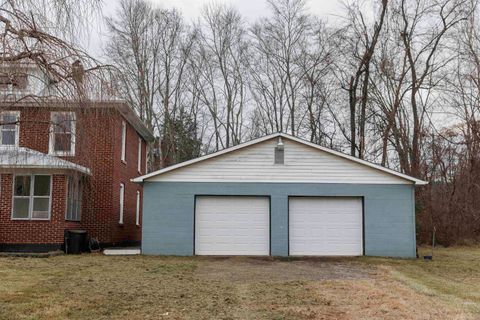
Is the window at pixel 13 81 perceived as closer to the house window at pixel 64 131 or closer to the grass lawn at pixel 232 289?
the house window at pixel 64 131

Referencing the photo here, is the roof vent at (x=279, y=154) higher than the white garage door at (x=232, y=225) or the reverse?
higher

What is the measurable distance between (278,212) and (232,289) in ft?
25.5

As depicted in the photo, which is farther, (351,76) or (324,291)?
(351,76)

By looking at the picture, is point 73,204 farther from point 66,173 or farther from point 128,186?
point 128,186

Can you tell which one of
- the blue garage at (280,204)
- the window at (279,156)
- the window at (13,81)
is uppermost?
the window at (279,156)

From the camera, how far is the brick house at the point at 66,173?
7.16 m

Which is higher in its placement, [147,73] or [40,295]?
[147,73]

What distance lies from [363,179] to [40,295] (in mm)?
11766

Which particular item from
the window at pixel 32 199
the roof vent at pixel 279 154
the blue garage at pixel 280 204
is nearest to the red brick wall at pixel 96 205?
the window at pixel 32 199

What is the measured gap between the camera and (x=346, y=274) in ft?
41.8

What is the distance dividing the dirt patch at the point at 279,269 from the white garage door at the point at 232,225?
3.80ft

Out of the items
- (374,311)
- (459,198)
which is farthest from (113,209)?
(459,198)

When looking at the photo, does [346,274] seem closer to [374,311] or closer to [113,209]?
[374,311]

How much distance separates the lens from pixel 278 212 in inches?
695
